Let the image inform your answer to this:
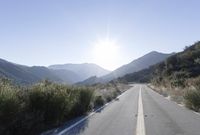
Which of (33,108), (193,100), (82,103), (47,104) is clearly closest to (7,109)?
(33,108)

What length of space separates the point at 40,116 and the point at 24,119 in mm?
1496

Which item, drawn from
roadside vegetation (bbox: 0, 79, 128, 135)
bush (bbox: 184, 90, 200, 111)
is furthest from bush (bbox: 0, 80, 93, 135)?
bush (bbox: 184, 90, 200, 111)

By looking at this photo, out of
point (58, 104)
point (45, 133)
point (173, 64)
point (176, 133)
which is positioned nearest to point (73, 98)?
point (58, 104)

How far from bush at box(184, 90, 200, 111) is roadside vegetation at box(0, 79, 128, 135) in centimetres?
639

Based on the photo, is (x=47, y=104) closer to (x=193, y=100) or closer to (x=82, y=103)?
(x=82, y=103)

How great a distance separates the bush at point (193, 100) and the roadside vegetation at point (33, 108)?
6.39 metres

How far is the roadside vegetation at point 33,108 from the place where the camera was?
1119cm

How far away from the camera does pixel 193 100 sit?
2267 centimetres

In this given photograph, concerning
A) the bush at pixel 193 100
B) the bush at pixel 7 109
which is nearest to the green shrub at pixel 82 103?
the bush at pixel 193 100

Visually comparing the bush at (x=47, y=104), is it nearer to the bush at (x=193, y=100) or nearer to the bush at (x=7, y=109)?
the bush at (x=7, y=109)

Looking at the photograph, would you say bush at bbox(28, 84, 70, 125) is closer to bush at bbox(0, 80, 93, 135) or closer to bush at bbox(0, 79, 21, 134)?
bush at bbox(0, 80, 93, 135)

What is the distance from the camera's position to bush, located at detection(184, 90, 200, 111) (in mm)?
22038

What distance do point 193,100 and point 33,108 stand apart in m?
11.5

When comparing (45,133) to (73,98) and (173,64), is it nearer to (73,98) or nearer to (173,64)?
(73,98)
